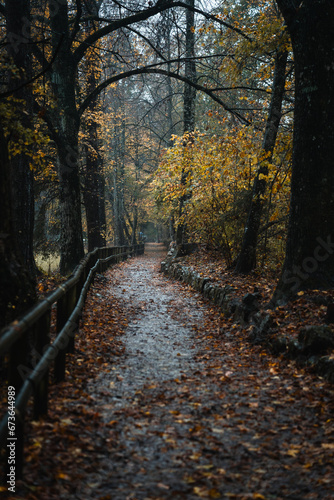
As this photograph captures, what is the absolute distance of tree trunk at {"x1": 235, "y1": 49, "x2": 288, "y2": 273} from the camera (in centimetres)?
935

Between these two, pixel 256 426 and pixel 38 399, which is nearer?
pixel 38 399

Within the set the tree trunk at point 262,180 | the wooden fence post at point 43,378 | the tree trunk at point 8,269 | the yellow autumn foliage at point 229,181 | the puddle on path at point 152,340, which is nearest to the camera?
the wooden fence post at point 43,378

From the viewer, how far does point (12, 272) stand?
164 inches

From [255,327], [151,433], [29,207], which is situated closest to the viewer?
[151,433]

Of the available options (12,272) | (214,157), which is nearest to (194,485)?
(12,272)

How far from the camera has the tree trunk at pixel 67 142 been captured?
33.2 feet

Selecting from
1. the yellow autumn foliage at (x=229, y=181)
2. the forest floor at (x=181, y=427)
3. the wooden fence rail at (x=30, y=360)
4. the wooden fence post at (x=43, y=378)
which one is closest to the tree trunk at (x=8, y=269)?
the wooden fence rail at (x=30, y=360)

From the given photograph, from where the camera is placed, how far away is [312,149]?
21.3ft

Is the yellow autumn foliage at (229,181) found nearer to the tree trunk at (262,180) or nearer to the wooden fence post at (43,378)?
the tree trunk at (262,180)

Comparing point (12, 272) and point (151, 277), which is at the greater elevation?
point (12, 272)

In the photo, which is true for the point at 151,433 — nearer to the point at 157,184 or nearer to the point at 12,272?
the point at 12,272

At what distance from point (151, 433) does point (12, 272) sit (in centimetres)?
215

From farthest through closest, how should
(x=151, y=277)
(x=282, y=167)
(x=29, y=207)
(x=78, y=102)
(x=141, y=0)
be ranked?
(x=151, y=277), (x=78, y=102), (x=141, y=0), (x=282, y=167), (x=29, y=207)

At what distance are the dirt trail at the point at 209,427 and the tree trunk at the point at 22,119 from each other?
3.53 meters
